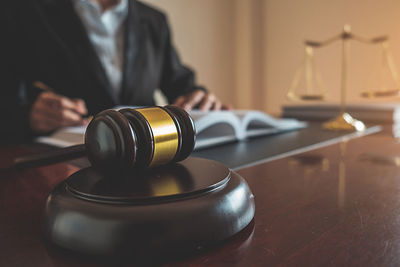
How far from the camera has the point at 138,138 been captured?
0.78 feet

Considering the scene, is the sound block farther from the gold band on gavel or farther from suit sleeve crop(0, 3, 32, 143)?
suit sleeve crop(0, 3, 32, 143)

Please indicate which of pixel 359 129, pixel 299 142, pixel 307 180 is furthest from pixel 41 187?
pixel 359 129

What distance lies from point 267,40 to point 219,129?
203cm

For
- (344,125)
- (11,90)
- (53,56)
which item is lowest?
(344,125)

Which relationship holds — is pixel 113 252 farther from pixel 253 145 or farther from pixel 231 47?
pixel 231 47

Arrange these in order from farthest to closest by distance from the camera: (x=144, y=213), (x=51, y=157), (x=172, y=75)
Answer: (x=172, y=75) → (x=51, y=157) → (x=144, y=213)

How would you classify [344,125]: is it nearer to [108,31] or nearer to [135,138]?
[135,138]

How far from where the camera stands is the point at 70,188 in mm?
229

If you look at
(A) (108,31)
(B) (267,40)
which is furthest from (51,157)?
(B) (267,40)

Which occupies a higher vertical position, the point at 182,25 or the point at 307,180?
the point at 182,25

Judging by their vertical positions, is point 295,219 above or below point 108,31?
below

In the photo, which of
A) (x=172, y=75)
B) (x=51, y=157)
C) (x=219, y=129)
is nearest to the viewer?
(x=51, y=157)

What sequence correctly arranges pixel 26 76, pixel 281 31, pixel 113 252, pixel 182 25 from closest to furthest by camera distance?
pixel 113 252 → pixel 26 76 → pixel 182 25 → pixel 281 31

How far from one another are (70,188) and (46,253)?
0.05m
